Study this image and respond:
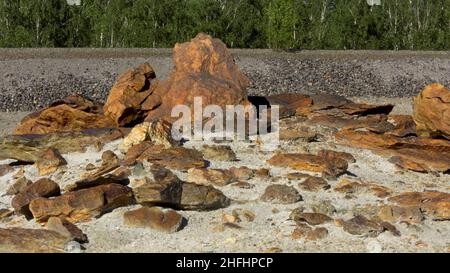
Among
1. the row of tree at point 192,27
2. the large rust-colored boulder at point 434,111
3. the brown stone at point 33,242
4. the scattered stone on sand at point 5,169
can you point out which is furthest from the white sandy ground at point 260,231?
the row of tree at point 192,27

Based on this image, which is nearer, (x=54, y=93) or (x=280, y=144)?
(x=280, y=144)

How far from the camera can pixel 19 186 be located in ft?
35.1

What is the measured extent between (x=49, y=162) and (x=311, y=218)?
3767mm

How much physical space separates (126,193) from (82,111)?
349cm

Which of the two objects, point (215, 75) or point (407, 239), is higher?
point (215, 75)

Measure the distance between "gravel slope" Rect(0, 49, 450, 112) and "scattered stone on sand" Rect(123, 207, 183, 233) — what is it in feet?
34.4

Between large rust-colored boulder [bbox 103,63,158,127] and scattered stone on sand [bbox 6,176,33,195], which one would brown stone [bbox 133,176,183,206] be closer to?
scattered stone on sand [bbox 6,176,33,195]

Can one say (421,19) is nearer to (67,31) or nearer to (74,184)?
(67,31)

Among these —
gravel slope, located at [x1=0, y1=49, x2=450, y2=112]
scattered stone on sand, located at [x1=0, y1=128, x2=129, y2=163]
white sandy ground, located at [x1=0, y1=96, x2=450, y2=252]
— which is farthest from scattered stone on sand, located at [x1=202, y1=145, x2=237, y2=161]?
gravel slope, located at [x1=0, y1=49, x2=450, y2=112]

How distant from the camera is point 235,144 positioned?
38.2 ft

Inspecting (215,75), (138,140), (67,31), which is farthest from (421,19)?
(138,140)

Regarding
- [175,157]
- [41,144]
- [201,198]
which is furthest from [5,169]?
[201,198]

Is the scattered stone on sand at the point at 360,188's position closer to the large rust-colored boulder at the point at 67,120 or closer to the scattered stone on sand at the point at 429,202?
the scattered stone on sand at the point at 429,202

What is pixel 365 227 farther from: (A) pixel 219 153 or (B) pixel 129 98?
(B) pixel 129 98
